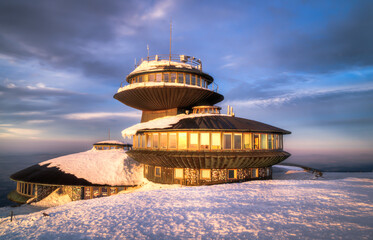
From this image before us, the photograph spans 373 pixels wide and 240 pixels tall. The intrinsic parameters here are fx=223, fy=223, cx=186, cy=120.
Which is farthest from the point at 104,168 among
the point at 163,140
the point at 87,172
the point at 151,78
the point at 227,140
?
the point at 227,140

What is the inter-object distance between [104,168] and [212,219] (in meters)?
26.0

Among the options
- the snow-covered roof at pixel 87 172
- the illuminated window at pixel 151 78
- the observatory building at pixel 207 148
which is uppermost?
the illuminated window at pixel 151 78

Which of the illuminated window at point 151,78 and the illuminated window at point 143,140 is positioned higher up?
the illuminated window at point 151,78

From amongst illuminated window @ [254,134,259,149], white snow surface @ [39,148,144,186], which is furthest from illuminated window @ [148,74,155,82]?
illuminated window @ [254,134,259,149]

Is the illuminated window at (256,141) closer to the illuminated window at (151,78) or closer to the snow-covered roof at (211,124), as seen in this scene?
the snow-covered roof at (211,124)

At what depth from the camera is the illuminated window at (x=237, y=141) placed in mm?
23078

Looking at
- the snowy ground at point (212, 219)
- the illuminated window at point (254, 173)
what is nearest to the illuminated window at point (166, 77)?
the illuminated window at point (254, 173)

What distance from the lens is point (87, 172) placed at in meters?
30.9

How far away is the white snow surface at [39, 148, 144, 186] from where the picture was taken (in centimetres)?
2989

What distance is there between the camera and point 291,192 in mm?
14945

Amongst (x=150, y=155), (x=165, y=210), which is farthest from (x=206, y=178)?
(x=165, y=210)

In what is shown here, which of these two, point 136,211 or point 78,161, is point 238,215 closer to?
point 136,211

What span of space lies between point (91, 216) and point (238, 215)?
23.2ft

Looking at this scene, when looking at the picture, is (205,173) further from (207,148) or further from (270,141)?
(270,141)
